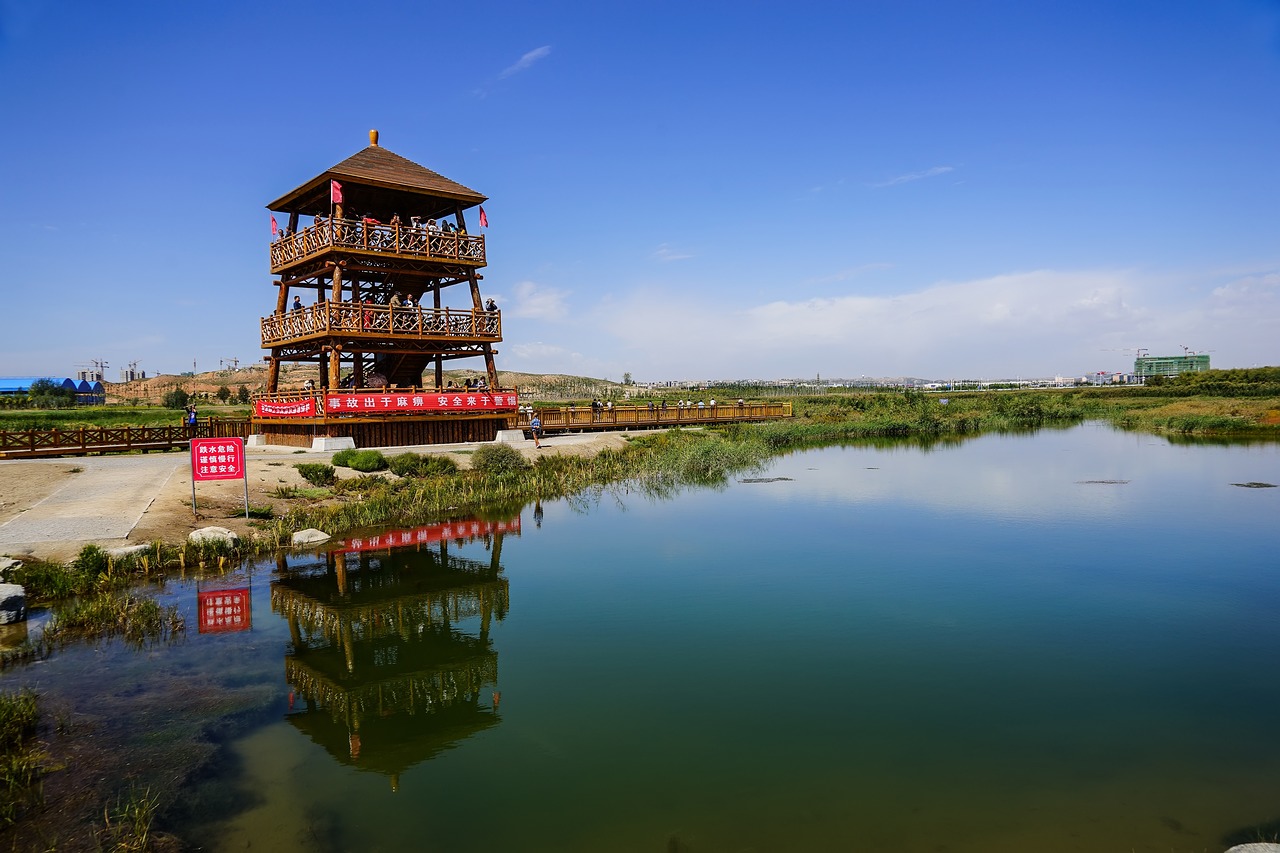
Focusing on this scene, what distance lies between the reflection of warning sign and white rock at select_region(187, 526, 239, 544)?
2.40 metres

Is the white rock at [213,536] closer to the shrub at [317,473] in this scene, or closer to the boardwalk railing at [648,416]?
the shrub at [317,473]

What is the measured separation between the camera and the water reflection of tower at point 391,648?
838 centimetres

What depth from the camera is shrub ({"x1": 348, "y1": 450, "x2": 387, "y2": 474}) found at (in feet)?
76.5

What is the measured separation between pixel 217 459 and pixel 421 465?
8.17 m

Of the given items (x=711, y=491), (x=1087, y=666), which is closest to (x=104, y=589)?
(x=1087, y=666)

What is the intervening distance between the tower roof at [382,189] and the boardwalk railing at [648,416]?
10.3m

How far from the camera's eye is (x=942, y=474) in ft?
96.3

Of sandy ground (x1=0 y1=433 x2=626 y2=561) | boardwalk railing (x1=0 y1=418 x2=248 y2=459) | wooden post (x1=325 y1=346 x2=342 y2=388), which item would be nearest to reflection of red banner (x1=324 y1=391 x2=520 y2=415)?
wooden post (x1=325 y1=346 x2=342 y2=388)

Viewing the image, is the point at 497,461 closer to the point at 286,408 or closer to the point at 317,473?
the point at 317,473

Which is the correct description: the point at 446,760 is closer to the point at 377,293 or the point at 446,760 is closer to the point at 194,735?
the point at 194,735

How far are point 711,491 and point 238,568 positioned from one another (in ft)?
50.4

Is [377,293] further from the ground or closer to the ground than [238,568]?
further from the ground

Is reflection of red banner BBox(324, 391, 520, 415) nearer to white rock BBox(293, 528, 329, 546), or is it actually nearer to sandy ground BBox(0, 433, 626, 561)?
sandy ground BBox(0, 433, 626, 561)

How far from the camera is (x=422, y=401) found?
29672 mm
